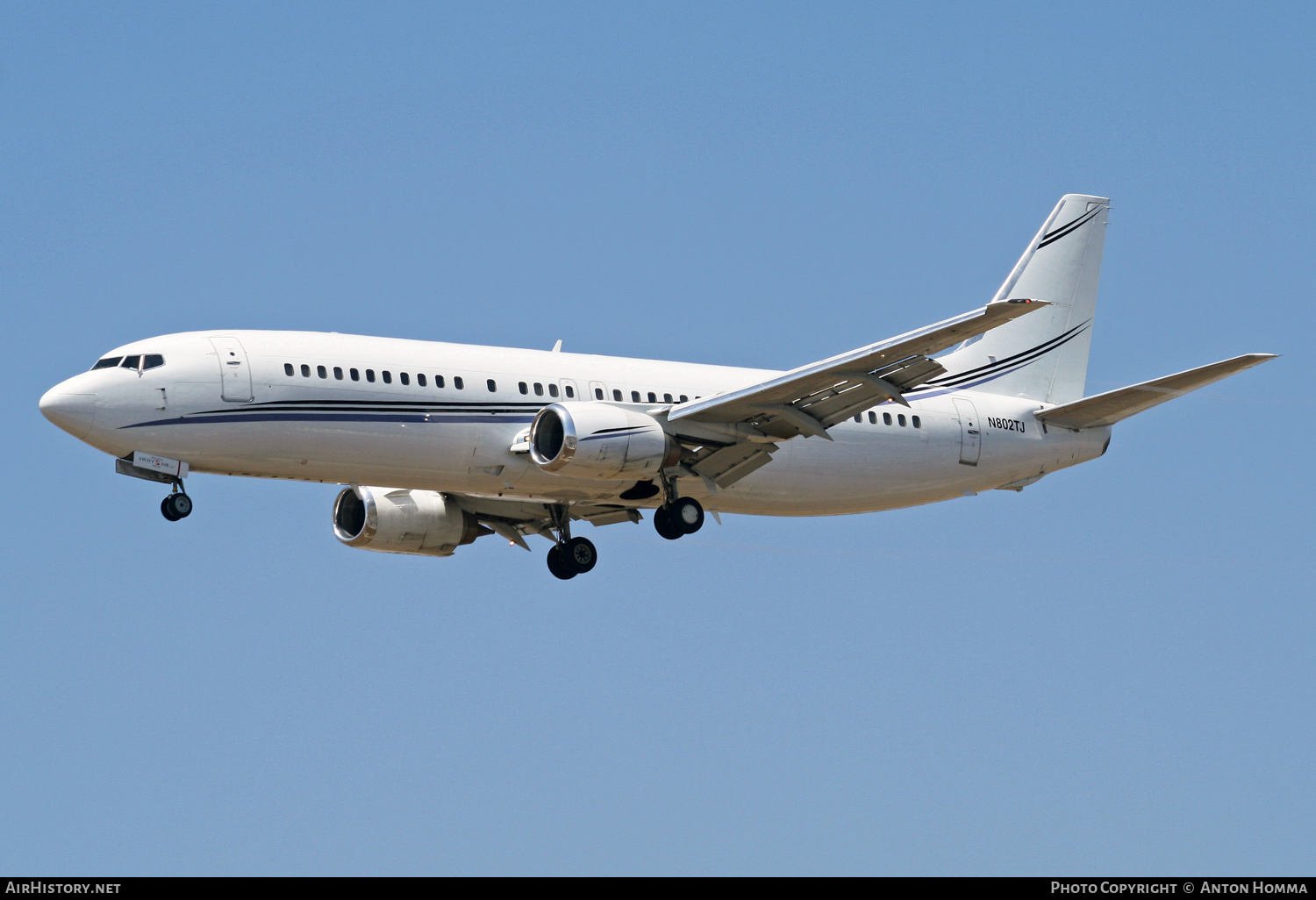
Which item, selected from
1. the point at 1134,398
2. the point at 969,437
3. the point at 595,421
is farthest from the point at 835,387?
the point at 1134,398

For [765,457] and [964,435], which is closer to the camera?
[765,457]

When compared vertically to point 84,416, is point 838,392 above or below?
above

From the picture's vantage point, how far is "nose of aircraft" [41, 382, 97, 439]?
34.3 meters

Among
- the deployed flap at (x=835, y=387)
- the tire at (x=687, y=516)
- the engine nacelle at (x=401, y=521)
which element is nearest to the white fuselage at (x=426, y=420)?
the tire at (x=687, y=516)

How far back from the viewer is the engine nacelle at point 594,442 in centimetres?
3653

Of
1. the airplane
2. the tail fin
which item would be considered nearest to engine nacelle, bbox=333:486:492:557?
the airplane

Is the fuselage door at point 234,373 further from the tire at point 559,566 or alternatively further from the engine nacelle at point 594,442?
the tire at point 559,566

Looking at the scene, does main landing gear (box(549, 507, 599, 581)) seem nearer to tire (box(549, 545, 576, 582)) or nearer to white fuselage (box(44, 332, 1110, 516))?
tire (box(549, 545, 576, 582))

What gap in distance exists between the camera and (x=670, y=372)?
4038 centimetres

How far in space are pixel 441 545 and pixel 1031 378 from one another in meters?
15.6

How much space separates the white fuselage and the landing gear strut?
677 millimetres

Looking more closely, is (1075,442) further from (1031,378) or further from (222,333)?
(222,333)
